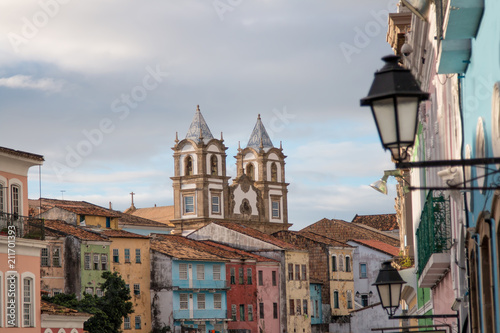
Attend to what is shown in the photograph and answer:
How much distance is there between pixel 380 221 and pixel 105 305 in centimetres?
6991

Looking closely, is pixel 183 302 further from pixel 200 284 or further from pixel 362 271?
pixel 362 271

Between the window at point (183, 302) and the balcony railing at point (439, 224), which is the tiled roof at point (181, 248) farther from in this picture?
the balcony railing at point (439, 224)

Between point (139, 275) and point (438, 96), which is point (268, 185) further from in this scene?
point (438, 96)

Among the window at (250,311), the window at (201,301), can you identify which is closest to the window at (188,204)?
the window at (250,311)

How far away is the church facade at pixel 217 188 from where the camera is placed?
357ft

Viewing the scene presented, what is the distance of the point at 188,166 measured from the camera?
4402 inches

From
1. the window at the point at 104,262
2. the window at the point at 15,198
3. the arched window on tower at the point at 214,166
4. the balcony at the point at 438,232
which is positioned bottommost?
the balcony at the point at 438,232

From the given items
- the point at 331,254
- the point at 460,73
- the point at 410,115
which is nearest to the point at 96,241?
the point at 331,254

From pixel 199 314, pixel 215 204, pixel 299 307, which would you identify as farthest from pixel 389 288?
pixel 215 204

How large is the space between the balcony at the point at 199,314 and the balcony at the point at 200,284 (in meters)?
1.65

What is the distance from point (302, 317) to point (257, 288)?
20.7 ft

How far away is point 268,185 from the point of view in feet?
388

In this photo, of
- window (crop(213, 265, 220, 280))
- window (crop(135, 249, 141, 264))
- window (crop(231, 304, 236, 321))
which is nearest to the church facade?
window (crop(231, 304, 236, 321))

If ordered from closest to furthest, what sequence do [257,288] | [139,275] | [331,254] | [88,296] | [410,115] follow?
[410,115], [88,296], [139,275], [257,288], [331,254]
